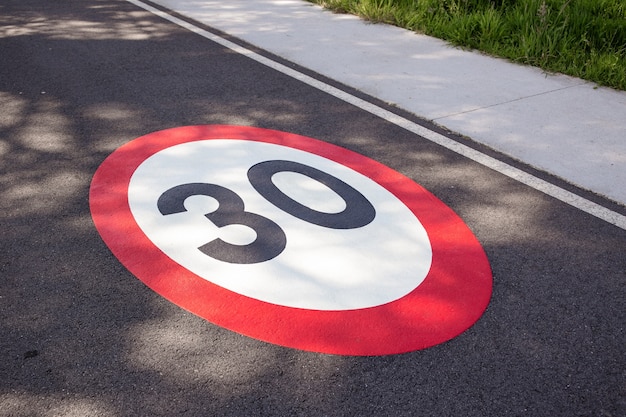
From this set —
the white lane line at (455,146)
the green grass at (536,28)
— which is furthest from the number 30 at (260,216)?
the green grass at (536,28)

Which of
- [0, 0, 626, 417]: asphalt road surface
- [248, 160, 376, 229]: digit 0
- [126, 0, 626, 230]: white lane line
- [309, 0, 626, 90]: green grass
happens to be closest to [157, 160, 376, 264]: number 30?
[248, 160, 376, 229]: digit 0

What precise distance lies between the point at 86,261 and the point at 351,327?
1.43 meters

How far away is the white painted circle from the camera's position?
10.6 feet

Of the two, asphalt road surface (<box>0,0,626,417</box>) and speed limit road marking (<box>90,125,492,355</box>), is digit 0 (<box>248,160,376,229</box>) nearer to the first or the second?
speed limit road marking (<box>90,125,492,355</box>)

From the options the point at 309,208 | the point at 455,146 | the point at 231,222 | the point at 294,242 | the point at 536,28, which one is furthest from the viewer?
the point at 536,28

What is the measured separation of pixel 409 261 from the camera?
3.52 m

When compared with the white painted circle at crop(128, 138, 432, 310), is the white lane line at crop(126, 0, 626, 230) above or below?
above

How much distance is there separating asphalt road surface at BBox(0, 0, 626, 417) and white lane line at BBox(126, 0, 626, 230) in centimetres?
8

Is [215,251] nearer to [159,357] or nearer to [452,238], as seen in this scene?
[159,357]

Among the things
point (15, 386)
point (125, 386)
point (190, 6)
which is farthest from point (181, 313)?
point (190, 6)

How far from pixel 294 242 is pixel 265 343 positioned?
86 cm

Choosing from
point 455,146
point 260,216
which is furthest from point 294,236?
point 455,146

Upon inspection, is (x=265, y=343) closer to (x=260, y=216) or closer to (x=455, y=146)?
(x=260, y=216)

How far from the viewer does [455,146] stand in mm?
4930
